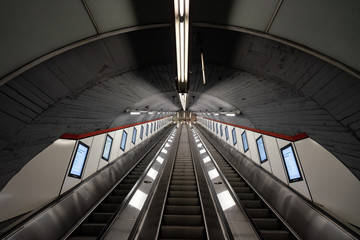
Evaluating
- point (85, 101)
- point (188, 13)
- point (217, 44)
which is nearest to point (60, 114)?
point (85, 101)

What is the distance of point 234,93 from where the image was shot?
490cm

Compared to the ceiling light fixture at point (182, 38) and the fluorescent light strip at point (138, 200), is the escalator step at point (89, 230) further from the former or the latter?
the ceiling light fixture at point (182, 38)

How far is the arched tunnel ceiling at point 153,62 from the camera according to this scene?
1.85m

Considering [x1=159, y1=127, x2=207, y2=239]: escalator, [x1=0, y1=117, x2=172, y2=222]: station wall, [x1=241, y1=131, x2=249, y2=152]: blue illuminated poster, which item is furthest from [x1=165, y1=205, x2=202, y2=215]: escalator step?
[x1=241, y1=131, x2=249, y2=152]: blue illuminated poster

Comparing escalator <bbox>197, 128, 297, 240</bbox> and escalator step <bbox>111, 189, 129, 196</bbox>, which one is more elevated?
escalator step <bbox>111, 189, 129, 196</bbox>

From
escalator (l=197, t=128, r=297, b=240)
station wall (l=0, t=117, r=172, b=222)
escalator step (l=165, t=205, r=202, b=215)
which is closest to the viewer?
escalator (l=197, t=128, r=297, b=240)

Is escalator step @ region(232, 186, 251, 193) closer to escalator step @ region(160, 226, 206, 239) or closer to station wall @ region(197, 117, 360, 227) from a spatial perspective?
station wall @ region(197, 117, 360, 227)

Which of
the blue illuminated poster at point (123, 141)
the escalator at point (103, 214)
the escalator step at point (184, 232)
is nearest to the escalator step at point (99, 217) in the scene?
the escalator at point (103, 214)

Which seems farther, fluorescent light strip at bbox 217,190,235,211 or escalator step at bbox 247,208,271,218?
fluorescent light strip at bbox 217,190,235,211

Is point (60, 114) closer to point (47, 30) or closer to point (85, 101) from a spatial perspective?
point (85, 101)

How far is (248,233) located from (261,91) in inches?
129

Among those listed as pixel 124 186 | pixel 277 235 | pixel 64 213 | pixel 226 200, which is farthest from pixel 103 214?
pixel 277 235

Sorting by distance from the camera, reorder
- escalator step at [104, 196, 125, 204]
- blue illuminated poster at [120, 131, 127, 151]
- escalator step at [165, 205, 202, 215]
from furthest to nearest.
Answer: blue illuminated poster at [120, 131, 127, 151] → escalator step at [104, 196, 125, 204] → escalator step at [165, 205, 202, 215]

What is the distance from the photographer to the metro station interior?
1.98m
